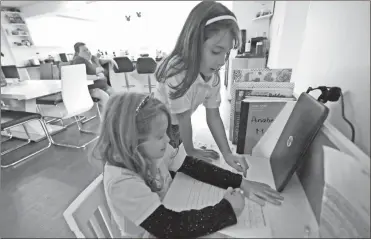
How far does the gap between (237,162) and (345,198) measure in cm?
39

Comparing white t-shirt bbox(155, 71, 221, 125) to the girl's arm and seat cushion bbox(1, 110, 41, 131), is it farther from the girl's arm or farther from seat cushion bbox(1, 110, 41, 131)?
seat cushion bbox(1, 110, 41, 131)

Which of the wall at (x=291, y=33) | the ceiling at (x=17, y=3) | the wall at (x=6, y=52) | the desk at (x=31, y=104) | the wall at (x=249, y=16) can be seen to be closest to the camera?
the wall at (x=291, y=33)

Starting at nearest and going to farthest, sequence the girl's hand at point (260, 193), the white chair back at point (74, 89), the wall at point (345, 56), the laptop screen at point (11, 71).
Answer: the wall at point (345, 56)
the girl's hand at point (260, 193)
the white chair back at point (74, 89)
the laptop screen at point (11, 71)

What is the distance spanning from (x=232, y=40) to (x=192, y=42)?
15 cm

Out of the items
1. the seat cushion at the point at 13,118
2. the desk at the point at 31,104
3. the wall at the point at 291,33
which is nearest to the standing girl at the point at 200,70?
the wall at the point at 291,33

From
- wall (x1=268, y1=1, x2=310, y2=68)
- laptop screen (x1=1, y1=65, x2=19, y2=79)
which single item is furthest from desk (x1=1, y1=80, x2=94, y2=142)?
wall (x1=268, y1=1, x2=310, y2=68)

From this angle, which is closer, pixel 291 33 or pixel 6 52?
pixel 291 33

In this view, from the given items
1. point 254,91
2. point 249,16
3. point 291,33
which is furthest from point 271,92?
point 249,16

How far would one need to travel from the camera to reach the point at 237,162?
713 millimetres

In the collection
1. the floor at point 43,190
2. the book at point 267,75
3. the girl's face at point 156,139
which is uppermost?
the book at point 267,75

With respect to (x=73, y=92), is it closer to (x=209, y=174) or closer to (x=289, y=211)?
(x=209, y=174)

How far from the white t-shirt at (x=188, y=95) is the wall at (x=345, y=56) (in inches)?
16.1

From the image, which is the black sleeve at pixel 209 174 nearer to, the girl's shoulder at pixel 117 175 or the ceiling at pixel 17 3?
the girl's shoulder at pixel 117 175

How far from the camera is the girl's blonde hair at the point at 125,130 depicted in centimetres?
52
